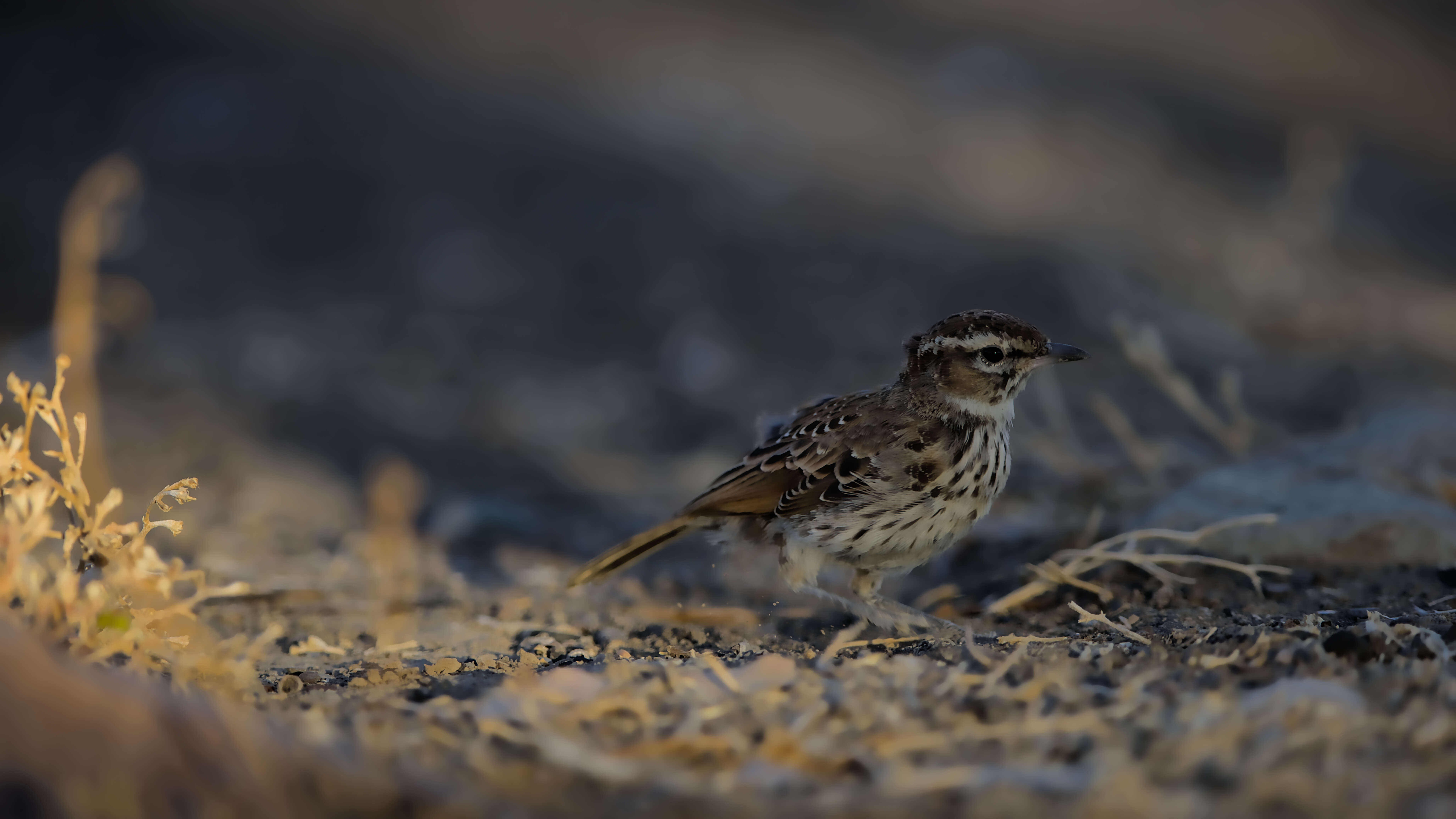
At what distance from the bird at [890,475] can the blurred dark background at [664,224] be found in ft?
4.68

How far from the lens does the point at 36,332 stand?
10094 millimetres

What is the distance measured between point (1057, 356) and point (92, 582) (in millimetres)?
3921

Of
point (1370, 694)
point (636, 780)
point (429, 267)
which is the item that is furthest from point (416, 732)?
point (429, 267)

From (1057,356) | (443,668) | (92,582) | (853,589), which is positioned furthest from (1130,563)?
(92,582)

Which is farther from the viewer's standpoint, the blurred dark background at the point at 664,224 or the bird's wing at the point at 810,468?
the blurred dark background at the point at 664,224

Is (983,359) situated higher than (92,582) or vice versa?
(92,582)

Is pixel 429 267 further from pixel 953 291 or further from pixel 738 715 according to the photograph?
pixel 738 715

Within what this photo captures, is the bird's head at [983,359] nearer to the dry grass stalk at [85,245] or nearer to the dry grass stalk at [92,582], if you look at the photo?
the dry grass stalk at [92,582]

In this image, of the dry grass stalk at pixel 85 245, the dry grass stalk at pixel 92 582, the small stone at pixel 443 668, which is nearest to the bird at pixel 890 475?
the small stone at pixel 443 668

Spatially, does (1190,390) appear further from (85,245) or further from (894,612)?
(85,245)

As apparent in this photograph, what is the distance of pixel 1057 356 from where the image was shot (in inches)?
210

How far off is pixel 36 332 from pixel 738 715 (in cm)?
946

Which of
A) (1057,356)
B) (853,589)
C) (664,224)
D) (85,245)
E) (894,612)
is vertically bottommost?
(894,612)

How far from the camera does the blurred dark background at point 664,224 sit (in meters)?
8.97
